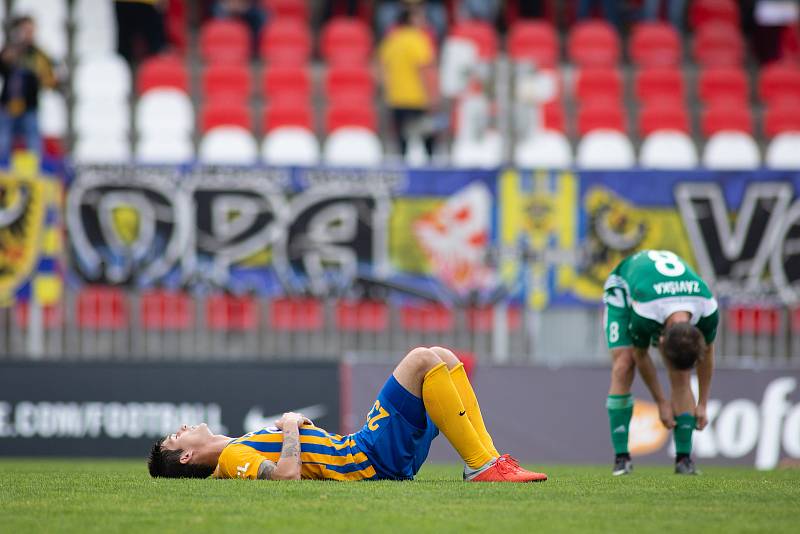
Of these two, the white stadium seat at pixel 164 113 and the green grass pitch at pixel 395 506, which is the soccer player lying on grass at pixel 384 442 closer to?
the green grass pitch at pixel 395 506

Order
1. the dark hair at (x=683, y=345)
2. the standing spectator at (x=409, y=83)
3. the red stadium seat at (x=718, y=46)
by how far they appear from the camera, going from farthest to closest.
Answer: the red stadium seat at (x=718, y=46), the standing spectator at (x=409, y=83), the dark hair at (x=683, y=345)

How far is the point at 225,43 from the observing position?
20031 millimetres

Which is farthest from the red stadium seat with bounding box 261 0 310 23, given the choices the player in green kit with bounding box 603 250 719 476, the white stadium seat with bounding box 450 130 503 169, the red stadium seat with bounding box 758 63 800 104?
the player in green kit with bounding box 603 250 719 476

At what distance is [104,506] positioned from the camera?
7.16 m

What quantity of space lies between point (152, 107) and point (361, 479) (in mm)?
10767

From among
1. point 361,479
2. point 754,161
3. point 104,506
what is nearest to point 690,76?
point 754,161

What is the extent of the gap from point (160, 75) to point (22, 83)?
2.66 m

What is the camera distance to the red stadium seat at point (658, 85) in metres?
19.5

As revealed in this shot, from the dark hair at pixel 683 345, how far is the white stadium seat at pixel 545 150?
30.3 feet

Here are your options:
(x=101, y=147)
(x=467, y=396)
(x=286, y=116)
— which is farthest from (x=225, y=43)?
(x=467, y=396)

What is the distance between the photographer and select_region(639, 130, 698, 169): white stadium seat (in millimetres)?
18156

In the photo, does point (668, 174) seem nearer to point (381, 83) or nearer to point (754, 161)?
point (754, 161)

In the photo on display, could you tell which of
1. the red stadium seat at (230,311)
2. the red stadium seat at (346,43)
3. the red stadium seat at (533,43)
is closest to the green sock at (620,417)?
the red stadium seat at (230,311)

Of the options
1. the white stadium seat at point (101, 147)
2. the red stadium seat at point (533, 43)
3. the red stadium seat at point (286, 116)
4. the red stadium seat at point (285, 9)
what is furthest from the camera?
the red stadium seat at point (285, 9)
